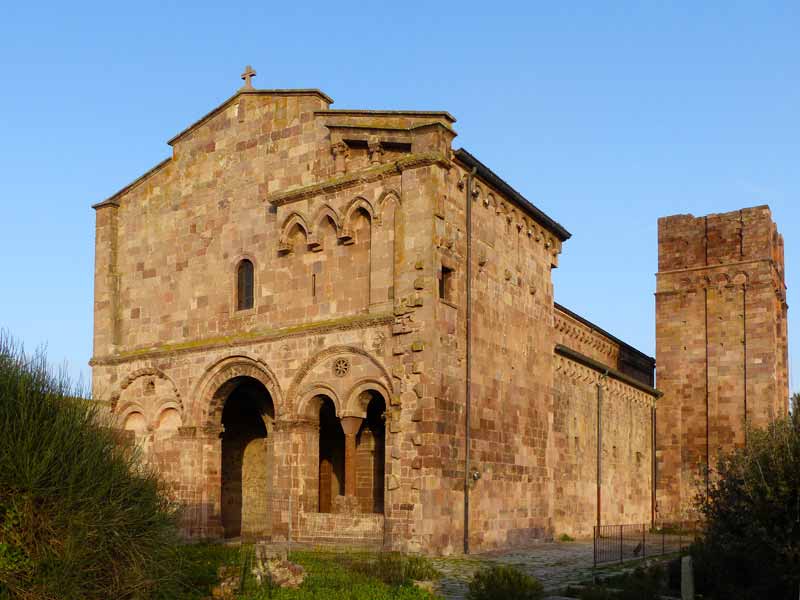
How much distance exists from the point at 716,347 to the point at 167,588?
27557 millimetres

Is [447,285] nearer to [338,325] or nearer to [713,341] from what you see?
[338,325]

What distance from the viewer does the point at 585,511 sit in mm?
28812

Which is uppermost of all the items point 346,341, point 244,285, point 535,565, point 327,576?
point 244,285

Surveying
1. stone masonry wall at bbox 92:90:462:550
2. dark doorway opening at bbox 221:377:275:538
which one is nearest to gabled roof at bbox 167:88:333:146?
stone masonry wall at bbox 92:90:462:550

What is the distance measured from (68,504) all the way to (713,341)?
28.8m

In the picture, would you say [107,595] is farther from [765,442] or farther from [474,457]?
[474,457]

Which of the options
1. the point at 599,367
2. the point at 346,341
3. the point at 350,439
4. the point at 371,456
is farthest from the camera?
the point at 599,367

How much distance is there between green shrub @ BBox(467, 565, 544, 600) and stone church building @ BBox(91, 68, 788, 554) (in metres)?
5.33

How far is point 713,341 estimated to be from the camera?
3462 centimetres

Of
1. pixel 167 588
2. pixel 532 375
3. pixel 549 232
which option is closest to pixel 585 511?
pixel 532 375

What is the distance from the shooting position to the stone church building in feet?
66.5

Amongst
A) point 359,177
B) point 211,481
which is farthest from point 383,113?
point 211,481

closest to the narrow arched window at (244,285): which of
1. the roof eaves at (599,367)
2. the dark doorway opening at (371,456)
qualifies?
the dark doorway opening at (371,456)

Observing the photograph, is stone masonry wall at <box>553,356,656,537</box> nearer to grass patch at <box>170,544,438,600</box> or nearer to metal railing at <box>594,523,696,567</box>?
metal railing at <box>594,523,696,567</box>
